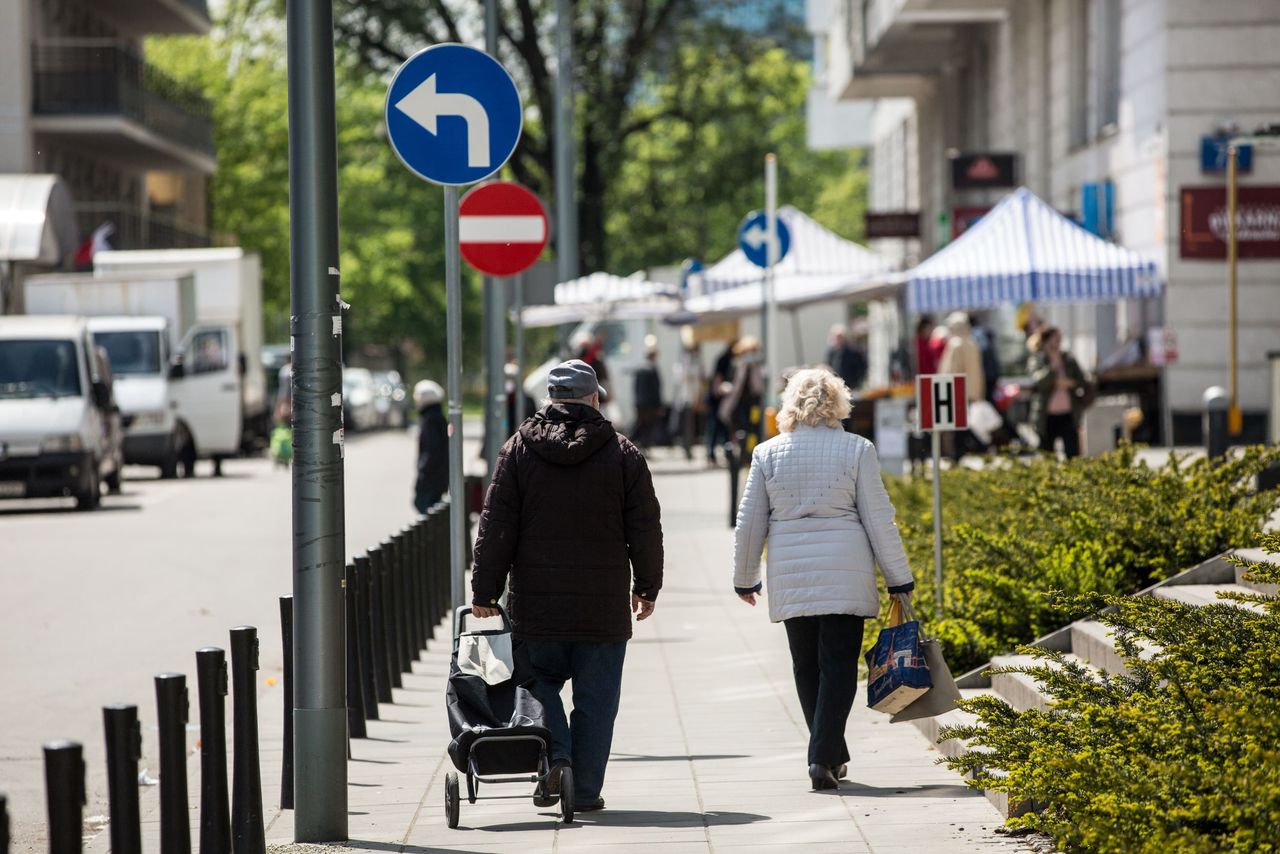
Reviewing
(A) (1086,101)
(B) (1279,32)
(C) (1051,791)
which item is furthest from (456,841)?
(A) (1086,101)

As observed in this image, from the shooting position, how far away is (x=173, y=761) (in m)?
5.62

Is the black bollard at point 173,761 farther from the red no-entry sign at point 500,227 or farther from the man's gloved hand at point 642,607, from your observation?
the red no-entry sign at point 500,227

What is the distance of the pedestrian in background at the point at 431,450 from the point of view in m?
17.2

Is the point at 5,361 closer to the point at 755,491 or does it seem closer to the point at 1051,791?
the point at 755,491

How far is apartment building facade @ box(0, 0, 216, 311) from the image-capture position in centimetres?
4238

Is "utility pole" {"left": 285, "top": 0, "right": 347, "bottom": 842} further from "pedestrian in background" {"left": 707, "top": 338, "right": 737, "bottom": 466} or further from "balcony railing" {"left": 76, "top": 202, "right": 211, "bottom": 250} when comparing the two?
"balcony railing" {"left": 76, "top": 202, "right": 211, "bottom": 250}

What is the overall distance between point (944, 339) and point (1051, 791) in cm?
2032

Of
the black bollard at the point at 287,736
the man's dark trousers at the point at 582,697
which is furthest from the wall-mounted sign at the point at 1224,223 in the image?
the black bollard at the point at 287,736

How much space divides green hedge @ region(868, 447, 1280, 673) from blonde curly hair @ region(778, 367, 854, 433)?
5.01 ft

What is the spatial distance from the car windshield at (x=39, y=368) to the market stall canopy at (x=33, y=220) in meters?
3.31

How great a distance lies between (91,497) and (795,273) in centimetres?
971

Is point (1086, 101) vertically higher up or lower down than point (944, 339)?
higher up

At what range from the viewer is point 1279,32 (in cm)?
2372

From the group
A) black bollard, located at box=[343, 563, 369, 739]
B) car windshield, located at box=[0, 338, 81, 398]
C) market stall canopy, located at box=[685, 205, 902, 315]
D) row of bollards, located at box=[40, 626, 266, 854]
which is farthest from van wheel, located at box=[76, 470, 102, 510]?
row of bollards, located at box=[40, 626, 266, 854]
